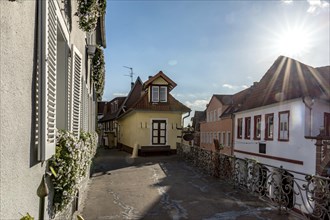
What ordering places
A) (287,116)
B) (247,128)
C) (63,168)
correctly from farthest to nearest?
1. (247,128)
2. (287,116)
3. (63,168)

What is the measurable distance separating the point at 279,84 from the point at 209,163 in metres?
12.4

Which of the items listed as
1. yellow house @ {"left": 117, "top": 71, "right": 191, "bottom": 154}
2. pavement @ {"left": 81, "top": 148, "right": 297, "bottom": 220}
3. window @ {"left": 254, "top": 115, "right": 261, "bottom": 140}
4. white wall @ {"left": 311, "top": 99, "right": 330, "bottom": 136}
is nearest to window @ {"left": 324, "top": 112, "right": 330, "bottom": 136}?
white wall @ {"left": 311, "top": 99, "right": 330, "bottom": 136}

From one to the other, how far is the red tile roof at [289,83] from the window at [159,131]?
7423mm

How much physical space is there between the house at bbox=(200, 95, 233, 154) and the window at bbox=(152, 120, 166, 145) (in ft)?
28.3

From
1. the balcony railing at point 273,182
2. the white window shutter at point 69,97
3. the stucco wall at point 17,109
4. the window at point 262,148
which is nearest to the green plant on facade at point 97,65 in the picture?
the balcony railing at point 273,182

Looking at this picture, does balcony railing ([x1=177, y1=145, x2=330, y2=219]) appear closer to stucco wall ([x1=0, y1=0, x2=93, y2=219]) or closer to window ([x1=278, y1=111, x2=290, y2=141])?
stucco wall ([x1=0, y1=0, x2=93, y2=219])

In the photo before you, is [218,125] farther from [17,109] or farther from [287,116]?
[17,109]

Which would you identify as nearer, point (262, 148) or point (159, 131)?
point (159, 131)

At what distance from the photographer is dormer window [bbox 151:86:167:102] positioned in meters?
22.2

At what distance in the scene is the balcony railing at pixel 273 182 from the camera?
5605 millimetres

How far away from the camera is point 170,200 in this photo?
23.7ft

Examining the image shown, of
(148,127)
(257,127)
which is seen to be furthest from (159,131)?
(257,127)

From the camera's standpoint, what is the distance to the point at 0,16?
5.36 ft

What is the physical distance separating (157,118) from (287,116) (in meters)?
8.84
